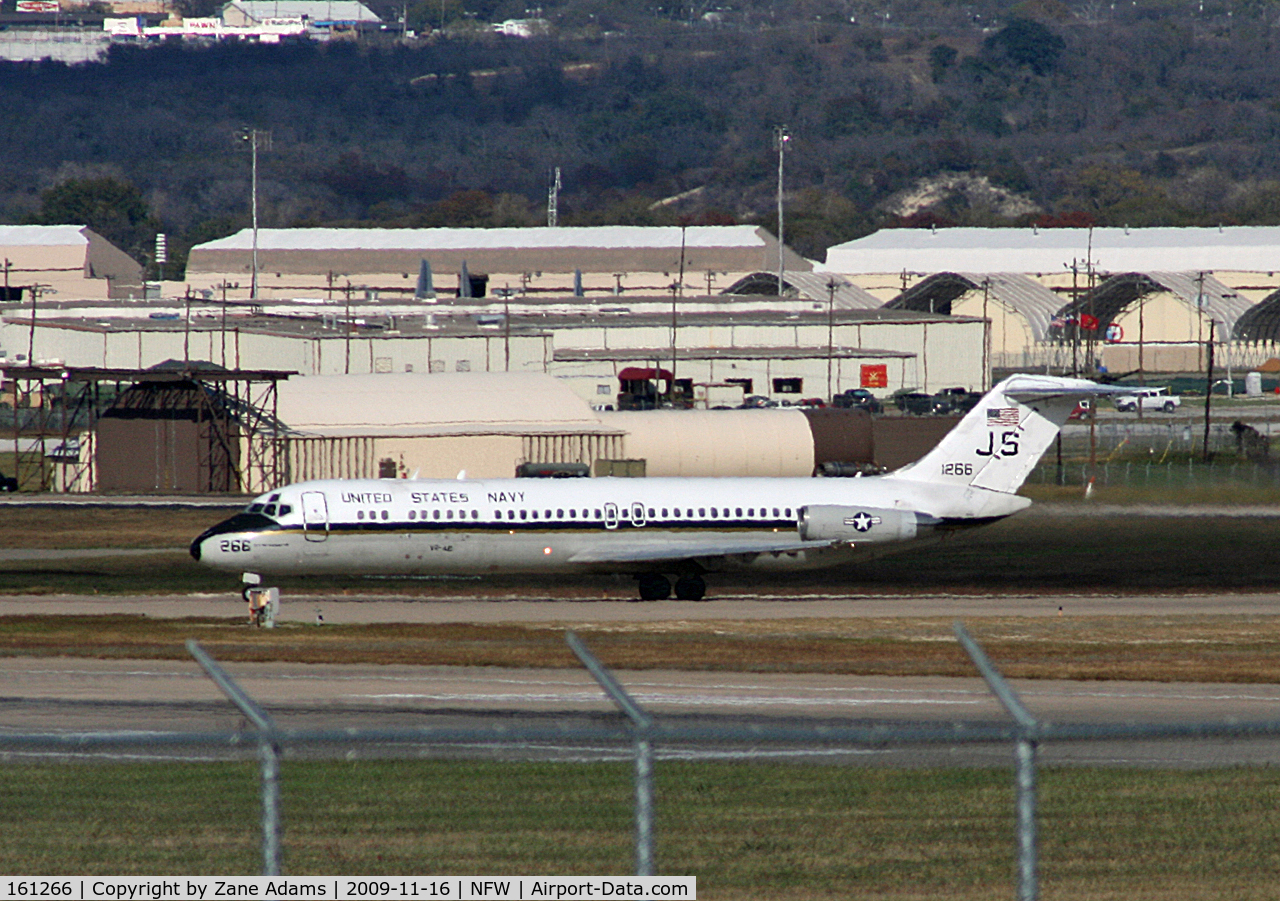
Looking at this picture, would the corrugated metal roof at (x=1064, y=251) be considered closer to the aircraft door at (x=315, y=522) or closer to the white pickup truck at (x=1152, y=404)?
the white pickup truck at (x=1152, y=404)

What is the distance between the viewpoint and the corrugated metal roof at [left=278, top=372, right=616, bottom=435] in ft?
247

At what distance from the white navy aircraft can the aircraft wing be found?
0.02m

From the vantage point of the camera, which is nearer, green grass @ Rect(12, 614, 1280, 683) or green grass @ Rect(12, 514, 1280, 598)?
green grass @ Rect(12, 614, 1280, 683)

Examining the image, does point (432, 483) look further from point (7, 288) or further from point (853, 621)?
point (7, 288)

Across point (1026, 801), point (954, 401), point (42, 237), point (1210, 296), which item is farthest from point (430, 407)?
point (42, 237)

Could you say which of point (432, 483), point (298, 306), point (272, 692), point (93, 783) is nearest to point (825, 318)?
point (298, 306)

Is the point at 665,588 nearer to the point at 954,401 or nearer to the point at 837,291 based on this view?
the point at 954,401

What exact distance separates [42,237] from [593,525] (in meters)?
160

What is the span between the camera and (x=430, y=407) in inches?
3039

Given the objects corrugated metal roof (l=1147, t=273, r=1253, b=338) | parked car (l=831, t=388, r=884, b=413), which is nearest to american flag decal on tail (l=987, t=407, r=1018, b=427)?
parked car (l=831, t=388, r=884, b=413)

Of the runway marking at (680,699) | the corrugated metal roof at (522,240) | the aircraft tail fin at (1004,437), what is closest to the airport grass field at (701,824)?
the runway marking at (680,699)

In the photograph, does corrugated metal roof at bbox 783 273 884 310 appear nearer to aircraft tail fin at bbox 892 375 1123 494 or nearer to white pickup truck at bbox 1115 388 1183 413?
white pickup truck at bbox 1115 388 1183 413

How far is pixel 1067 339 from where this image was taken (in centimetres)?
15138

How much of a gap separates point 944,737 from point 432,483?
31.8 meters
